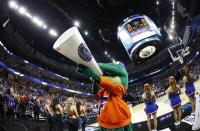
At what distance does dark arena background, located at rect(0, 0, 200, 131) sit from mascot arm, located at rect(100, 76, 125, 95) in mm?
64

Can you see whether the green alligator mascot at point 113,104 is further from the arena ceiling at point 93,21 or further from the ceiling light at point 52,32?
the ceiling light at point 52,32

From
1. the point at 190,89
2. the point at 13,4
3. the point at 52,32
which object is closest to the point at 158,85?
the point at 190,89

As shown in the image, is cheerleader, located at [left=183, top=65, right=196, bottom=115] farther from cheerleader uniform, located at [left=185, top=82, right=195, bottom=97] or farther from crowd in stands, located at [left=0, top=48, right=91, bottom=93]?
crowd in stands, located at [left=0, top=48, right=91, bottom=93]

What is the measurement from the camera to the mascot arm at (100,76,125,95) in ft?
4.33

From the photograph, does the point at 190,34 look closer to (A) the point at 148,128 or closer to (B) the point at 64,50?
(A) the point at 148,128

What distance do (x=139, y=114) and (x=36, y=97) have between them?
129 centimetres

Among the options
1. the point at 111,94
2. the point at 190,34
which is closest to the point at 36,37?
the point at 111,94

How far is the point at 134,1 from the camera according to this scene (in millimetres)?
2750

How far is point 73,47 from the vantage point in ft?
3.68

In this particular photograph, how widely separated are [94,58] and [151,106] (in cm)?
127

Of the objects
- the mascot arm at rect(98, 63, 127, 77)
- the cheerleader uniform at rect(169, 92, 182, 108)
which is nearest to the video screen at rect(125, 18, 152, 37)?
the cheerleader uniform at rect(169, 92, 182, 108)

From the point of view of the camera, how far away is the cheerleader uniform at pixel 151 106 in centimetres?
312

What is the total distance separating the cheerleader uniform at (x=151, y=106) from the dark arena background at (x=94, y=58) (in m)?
0.02

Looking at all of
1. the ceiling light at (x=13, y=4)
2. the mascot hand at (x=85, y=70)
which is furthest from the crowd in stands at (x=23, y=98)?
the mascot hand at (x=85, y=70)
